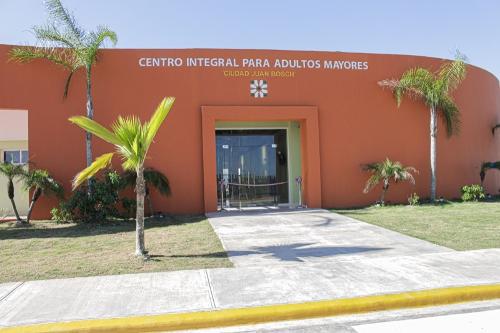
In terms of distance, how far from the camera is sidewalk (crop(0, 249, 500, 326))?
197 inches

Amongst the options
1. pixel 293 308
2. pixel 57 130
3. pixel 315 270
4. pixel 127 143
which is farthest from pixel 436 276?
pixel 57 130

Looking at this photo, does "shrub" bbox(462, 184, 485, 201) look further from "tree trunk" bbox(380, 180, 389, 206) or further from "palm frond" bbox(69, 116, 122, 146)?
"palm frond" bbox(69, 116, 122, 146)

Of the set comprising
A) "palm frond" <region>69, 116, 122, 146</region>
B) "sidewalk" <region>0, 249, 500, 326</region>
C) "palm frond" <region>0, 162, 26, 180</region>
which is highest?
"palm frond" <region>69, 116, 122, 146</region>

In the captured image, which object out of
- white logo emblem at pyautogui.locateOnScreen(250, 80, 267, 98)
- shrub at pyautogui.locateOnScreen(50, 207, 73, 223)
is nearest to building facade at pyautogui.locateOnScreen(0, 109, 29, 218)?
shrub at pyautogui.locateOnScreen(50, 207, 73, 223)

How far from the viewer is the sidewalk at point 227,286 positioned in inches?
197

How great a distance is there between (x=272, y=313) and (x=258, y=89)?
10.4 metres

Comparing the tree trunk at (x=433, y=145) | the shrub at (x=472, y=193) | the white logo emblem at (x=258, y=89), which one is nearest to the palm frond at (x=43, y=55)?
the white logo emblem at (x=258, y=89)

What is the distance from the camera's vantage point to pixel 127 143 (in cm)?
729

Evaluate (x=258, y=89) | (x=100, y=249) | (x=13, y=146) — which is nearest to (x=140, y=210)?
(x=100, y=249)

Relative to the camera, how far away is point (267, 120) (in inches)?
577

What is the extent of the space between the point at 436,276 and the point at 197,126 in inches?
368

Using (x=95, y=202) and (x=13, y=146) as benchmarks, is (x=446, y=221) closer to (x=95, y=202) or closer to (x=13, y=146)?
(x=95, y=202)

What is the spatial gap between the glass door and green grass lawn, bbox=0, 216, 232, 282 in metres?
3.31

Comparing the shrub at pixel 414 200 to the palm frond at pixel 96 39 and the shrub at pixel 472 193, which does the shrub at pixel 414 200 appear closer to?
the shrub at pixel 472 193
